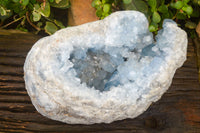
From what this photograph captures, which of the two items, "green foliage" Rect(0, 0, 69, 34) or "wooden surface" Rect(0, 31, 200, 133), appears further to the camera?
"green foliage" Rect(0, 0, 69, 34)

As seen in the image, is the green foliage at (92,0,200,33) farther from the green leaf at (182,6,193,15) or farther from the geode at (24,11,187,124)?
the geode at (24,11,187,124)

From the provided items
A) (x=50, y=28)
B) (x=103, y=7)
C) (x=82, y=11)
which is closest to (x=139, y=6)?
(x=103, y=7)

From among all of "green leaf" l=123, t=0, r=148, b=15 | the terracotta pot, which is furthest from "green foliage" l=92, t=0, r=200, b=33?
the terracotta pot

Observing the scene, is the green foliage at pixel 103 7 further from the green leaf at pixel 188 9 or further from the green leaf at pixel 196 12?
the green leaf at pixel 196 12

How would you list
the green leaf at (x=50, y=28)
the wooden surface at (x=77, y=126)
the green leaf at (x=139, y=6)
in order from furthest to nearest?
the green leaf at (x=50, y=28)
the green leaf at (x=139, y=6)
the wooden surface at (x=77, y=126)

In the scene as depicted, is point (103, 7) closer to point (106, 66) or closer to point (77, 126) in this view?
point (106, 66)

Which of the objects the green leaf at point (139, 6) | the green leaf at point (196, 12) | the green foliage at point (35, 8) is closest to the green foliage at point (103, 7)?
the green leaf at point (139, 6)
